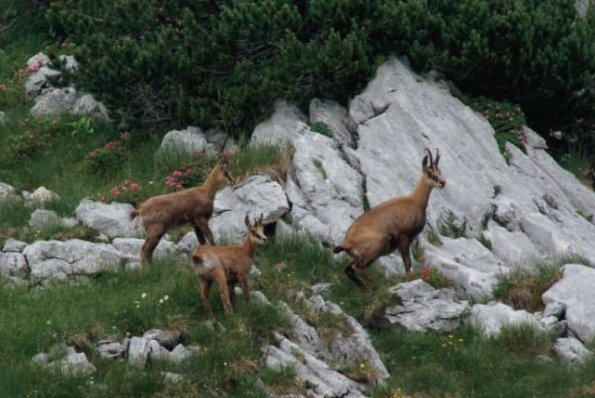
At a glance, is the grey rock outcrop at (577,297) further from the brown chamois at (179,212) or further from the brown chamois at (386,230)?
the brown chamois at (179,212)

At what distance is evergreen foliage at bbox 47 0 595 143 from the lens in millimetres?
26047

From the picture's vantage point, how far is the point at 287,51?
26.0m

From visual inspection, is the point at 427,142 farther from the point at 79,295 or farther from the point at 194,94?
the point at 79,295

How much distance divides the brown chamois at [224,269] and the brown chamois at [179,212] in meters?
1.90

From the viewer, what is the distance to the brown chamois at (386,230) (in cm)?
2220

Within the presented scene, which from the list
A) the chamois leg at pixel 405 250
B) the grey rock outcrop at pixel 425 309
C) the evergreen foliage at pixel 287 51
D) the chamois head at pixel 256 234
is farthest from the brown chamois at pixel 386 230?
the evergreen foliage at pixel 287 51

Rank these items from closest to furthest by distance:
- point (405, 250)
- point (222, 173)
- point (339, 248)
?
point (339, 248) < point (405, 250) < point (222, 173)

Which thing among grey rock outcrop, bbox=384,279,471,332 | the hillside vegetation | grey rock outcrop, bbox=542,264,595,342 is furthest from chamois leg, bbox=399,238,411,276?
grey rock outcrop, bbox=542,264,595,342

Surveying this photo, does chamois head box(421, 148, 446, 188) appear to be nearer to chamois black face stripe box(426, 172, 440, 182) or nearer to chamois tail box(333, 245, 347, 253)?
chamois black face stripe box(426, 172, 440, 182)

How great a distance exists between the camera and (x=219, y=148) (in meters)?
26.0

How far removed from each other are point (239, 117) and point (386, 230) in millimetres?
4620

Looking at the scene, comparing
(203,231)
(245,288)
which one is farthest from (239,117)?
A: (245,288)

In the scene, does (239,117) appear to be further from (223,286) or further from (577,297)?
(577,297)

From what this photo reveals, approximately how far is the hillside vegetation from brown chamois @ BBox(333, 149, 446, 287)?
42 cm
